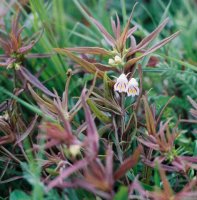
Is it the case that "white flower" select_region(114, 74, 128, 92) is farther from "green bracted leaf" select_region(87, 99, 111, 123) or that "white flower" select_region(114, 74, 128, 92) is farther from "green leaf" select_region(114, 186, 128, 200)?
"green leaf" select_region(114, 186, 128, 200)

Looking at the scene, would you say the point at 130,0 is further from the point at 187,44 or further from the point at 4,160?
the point at 4,160

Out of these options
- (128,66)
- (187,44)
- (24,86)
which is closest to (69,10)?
(187,44)

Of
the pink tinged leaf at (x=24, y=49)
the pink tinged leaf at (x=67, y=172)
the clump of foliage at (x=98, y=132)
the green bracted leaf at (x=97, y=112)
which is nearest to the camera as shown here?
the pink tinged leaf at (x=67, y=172)

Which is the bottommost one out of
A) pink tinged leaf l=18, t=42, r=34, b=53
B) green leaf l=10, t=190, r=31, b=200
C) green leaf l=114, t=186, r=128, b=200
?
green leaf l=10, t=190, r=31, b=200

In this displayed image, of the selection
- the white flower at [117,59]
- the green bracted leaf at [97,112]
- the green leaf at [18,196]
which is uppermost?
the white flower at [117,59]

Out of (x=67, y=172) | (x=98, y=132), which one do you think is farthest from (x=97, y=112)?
(x=67, y=172)

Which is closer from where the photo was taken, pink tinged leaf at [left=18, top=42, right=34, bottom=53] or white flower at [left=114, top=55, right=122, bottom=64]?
white flower at [left=114, top=55, right=122, bottom=64]

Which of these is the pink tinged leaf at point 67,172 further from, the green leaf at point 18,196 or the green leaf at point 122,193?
the green leaf at point 18,196

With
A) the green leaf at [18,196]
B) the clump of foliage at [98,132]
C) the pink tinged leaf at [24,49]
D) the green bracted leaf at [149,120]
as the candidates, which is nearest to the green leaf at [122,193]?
the clump of foliage at [98,132]

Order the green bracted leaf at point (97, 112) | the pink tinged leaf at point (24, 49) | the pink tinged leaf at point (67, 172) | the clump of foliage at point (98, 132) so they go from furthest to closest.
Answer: the pink tinged leaf at point (24, 49), the green bracted leaf at point (97, 112), the clump of foliage at point (98, 132), the pink tinged leaf at point (67, 172)

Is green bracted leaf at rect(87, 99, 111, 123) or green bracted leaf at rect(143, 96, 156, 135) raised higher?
green bracted leaf at rect(87, 99, 111, 123)

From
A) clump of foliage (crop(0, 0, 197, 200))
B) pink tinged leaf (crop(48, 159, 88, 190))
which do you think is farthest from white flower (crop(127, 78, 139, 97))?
pink tinged leaf (crop(48, 159, 88, 190))
